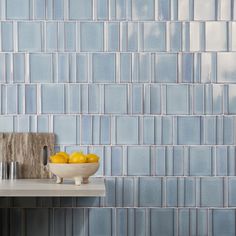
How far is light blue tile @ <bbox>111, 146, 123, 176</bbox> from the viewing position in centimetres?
249

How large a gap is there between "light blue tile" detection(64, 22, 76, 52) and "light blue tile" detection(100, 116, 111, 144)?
1.14 ft

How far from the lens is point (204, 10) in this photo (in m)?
2.52

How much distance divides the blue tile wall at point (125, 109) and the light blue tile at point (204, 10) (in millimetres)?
63

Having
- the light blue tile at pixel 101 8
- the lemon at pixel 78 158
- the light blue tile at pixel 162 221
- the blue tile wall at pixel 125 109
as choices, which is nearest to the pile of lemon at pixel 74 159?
the lemon at pixel 78 158

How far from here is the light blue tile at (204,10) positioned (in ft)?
8.27

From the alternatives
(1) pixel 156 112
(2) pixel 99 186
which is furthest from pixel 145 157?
(2) pixel 99 186

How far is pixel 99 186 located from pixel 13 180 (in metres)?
0.45

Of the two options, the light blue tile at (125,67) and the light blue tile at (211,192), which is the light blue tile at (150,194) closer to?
the light blue tile at (211,192)

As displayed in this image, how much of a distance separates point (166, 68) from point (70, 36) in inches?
18.1

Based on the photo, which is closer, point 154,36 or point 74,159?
point 74,159

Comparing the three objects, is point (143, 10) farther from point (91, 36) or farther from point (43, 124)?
point (43, 124)

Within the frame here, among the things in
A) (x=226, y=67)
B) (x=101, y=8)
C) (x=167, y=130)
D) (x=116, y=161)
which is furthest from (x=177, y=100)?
(x=101, y=8)

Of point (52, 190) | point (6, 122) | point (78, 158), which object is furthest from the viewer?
point (6, 122)

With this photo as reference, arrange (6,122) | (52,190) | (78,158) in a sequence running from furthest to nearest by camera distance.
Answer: (6,122) → (78,158) → (52,190)
